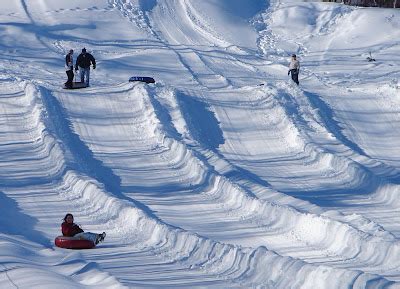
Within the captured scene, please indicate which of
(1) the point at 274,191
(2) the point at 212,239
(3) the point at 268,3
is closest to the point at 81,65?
(1) the point at 274,191

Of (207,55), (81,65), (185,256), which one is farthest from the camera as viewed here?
(207,55)

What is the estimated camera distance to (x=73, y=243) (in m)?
14.4

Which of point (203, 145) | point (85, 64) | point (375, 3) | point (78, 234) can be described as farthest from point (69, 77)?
point (375, 3)

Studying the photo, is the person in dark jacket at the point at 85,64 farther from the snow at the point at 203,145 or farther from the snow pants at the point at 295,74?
the snow pants at the point at 295,74

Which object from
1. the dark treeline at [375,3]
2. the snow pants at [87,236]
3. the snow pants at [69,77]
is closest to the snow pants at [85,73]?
the snow pants at [69,77]

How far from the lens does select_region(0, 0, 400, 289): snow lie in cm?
1384

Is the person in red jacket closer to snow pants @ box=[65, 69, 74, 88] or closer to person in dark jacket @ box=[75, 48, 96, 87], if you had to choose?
snow pants @ box=[65, 69, 74, 88]

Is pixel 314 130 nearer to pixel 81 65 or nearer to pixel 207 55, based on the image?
pixel 81 65

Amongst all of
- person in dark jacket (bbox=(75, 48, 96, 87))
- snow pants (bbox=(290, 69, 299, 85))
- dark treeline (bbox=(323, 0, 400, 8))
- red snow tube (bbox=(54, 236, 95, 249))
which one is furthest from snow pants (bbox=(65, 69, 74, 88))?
dark treeline (bbox=(323, 0, 400, 8))

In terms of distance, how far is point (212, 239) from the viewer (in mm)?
15406

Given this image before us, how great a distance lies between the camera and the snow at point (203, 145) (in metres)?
13.8

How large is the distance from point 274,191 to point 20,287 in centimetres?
808

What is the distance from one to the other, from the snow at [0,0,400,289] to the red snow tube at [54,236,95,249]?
12 cm

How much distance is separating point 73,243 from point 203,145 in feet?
29.0
